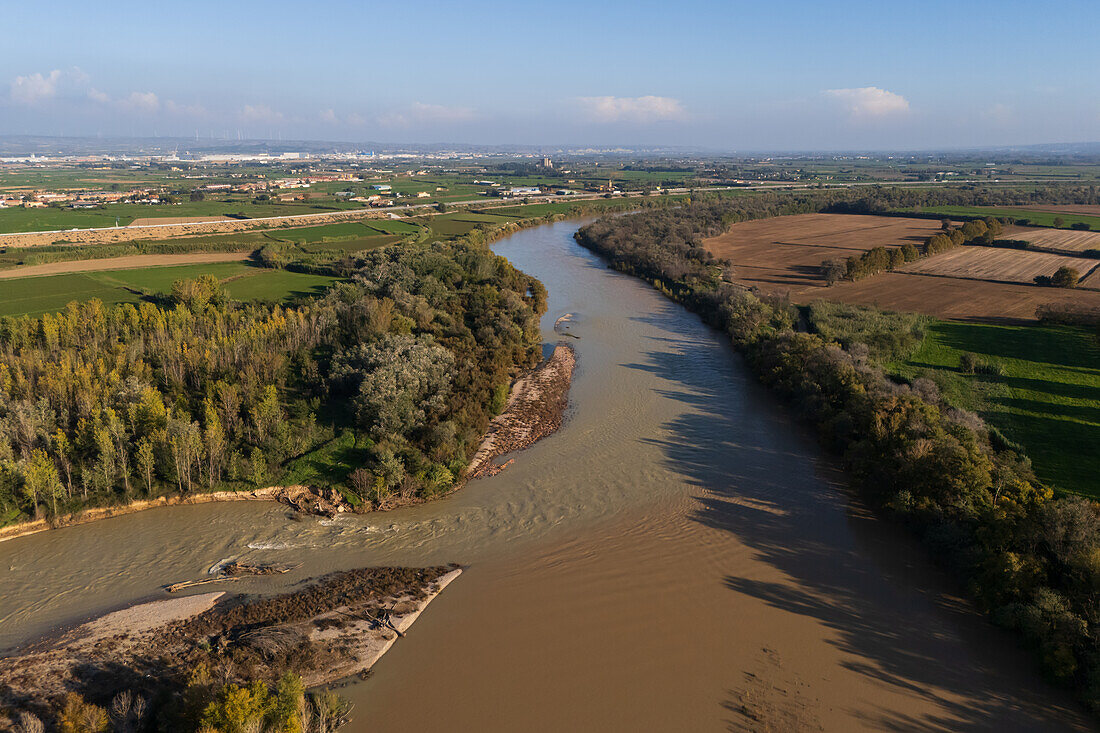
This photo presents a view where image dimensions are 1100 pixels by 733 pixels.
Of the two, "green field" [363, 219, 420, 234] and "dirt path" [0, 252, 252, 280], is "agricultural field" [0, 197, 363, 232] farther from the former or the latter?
"dirt path" [0, 252, 252, 280]

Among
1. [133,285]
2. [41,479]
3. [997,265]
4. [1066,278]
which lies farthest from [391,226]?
[1066,278]

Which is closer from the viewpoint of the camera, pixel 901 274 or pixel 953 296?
pixel 953 296

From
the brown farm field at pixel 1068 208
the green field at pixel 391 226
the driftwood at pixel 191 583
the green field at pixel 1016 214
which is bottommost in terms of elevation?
the driftwood at pixel 191 583

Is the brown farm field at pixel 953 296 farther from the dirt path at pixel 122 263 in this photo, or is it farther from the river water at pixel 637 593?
the dirt path at pixel 122 263

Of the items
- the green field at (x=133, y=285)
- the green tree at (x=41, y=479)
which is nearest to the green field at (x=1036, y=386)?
the green tree at (x=41, y=479)

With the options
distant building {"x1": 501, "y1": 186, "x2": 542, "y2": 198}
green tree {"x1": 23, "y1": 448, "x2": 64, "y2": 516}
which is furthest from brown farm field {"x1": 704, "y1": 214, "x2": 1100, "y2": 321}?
distant building {"x1": 501, "y1": 186, "x2": 542, "y2": 198}

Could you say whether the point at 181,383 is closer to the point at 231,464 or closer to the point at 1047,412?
the point at 231,464

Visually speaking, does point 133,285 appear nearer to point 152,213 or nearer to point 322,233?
point 322,233
